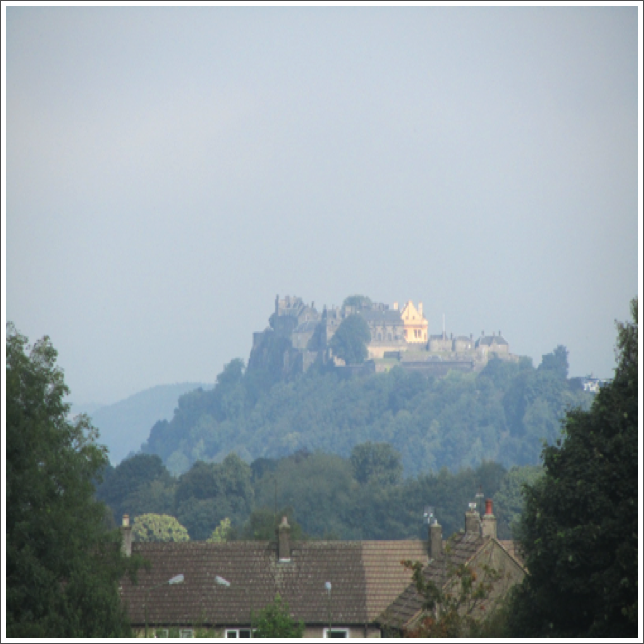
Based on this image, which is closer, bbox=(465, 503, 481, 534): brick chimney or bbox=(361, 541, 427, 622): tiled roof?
bbox=(361, 541, 427, 622): tiled roof

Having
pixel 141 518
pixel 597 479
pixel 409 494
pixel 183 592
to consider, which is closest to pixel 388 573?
pixel 183 592

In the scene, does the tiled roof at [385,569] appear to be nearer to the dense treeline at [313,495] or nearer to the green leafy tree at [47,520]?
the green leafy tree at [47,520]

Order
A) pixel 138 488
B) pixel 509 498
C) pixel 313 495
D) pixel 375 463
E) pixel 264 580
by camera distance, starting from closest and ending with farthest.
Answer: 1. pixel 264 580
2. pixel 509 498
3. pixel 313 495
4. pixel 138 488
5. pixel 375 463

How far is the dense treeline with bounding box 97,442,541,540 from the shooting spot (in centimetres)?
13395

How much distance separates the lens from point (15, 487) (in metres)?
24.5

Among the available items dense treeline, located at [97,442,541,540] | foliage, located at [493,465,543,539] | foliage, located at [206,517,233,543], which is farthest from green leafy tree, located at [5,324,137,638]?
dense treeline, located at [97,442,541,540]

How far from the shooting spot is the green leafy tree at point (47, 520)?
24.3 meters

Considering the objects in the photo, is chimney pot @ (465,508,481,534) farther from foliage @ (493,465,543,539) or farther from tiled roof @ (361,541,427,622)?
foliage @ (493,465,543,539)

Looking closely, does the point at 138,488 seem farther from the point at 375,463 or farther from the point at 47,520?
the point at 47,520

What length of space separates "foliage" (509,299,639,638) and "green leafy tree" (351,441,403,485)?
136178 mm

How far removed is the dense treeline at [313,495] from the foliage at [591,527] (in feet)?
325

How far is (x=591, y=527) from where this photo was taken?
22047 mm

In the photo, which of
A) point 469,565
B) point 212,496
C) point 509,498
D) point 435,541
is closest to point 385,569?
point 435,541

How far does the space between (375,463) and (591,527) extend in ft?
468
